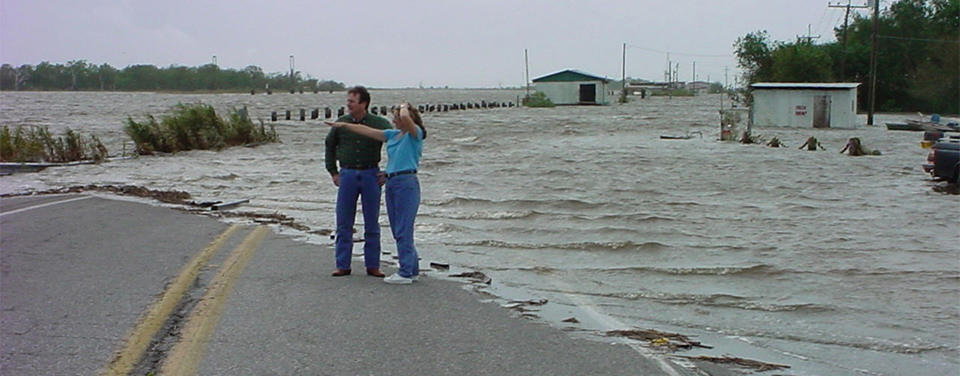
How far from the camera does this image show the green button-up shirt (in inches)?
360

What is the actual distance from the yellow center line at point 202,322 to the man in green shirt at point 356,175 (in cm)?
110

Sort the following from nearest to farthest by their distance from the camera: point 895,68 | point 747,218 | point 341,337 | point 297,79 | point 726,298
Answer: point 341,337 → point 726,298 → point 747,218 → point 895,68 → point 297,79

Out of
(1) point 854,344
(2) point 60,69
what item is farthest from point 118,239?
(2) point 60,69

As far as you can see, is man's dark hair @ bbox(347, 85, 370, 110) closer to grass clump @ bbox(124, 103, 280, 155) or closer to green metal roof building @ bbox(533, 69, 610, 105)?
grass clump @ bbox(124, 103, 280, 155)

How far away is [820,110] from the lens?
4762 centimetres

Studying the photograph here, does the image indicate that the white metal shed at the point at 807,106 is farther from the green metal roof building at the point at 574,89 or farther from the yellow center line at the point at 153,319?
the green metal roof building at the point at 574,89

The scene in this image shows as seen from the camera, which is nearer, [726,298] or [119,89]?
[726,298]

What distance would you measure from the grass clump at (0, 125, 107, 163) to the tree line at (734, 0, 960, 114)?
57914 mm

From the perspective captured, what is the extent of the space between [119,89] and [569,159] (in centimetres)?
16088

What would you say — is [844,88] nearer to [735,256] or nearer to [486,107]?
[735,256]

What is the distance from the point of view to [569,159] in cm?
2964

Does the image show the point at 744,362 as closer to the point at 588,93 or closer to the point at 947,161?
the point at 947,161

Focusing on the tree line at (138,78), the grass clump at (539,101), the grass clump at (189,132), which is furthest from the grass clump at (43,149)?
the tree line at (138,78)

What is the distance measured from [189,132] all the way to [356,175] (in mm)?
23120
